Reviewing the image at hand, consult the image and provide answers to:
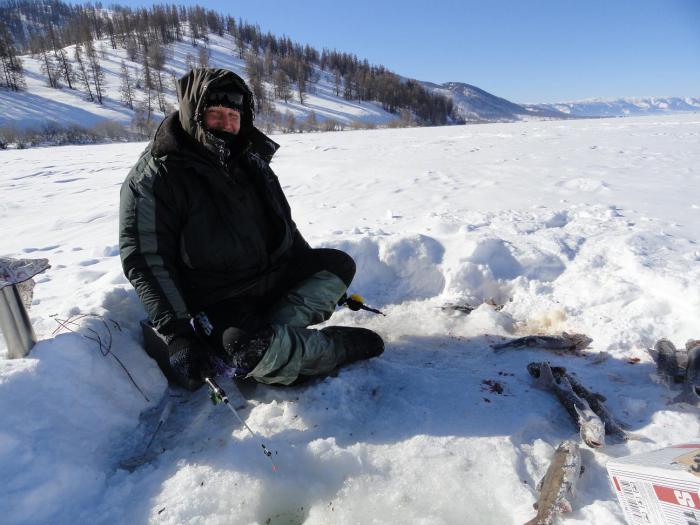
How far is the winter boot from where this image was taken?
2.67 meters

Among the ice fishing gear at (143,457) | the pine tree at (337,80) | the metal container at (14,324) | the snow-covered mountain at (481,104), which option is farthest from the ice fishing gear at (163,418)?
the snow-covered mountain at (481,104)

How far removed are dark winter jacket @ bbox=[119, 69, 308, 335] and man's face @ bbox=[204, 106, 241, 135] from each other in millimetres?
85

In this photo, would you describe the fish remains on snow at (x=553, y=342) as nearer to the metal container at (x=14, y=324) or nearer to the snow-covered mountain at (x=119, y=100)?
the metal container at (x=14, y=324)

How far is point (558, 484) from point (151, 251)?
7.62 ft

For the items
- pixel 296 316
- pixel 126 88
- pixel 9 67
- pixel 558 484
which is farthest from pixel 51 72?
pixel 558 484

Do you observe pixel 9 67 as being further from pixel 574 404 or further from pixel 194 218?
pixel 574 404

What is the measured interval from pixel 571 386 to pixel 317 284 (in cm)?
171

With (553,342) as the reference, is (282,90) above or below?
above

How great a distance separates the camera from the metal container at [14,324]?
206 centimetres

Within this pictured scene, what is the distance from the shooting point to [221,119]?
2.52 m

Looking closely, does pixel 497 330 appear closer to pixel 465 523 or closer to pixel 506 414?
pixel 506 414

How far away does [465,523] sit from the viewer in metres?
1.74

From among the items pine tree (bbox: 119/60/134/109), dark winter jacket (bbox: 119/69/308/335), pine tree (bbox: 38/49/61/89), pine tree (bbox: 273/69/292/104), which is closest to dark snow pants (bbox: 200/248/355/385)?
dark winter jacket (bbox: 119/69/308/335)

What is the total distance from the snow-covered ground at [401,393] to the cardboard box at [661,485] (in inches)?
8.2
